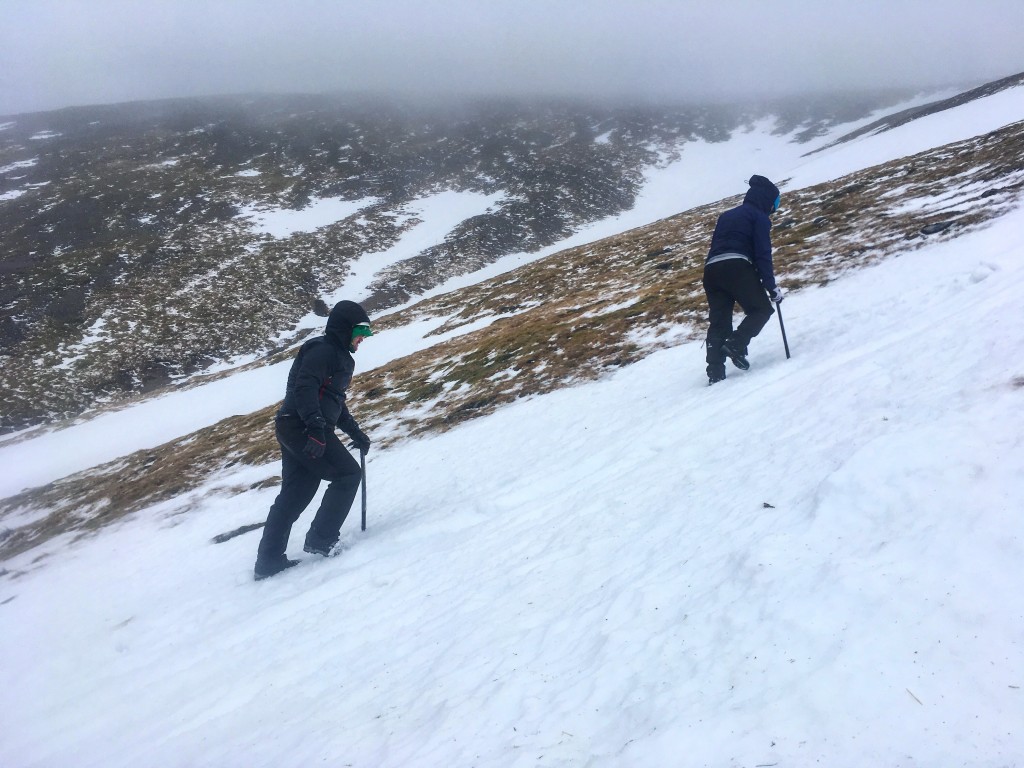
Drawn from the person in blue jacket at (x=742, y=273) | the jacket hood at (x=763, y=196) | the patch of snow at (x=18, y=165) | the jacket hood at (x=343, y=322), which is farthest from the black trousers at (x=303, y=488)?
the patch of snow at (x=18, y=165)

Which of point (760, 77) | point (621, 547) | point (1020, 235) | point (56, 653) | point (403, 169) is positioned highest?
point (760, 77)

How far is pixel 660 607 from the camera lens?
446 cm

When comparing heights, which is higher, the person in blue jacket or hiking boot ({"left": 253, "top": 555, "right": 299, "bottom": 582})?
the person in blue jacket

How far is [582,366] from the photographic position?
14.2 m

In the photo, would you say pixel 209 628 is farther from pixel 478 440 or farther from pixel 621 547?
pixel 478 440

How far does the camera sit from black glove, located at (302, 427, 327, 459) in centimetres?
736

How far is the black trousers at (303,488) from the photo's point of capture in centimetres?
765

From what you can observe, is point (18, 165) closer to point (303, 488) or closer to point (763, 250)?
point (303, 488)

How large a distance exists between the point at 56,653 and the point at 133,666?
1873mm

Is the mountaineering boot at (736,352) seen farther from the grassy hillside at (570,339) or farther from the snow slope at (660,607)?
the grassy hillside at (570,339)

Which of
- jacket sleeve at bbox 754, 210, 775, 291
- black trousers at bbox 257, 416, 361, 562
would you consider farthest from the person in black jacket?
jacket sleeve at bbox 754, 210, 775, 291

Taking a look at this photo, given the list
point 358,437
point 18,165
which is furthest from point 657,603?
point 18,165

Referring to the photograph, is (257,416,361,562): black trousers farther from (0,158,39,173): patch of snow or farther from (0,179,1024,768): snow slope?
(0,158,39,173): patch of snow

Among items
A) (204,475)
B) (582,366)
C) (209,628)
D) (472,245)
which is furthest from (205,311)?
(209,628)
